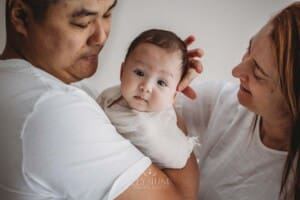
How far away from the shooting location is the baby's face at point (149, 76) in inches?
31.3

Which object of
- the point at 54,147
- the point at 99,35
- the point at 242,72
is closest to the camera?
the point at 54,147

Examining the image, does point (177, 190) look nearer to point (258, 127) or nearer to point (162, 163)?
point (162, 163)

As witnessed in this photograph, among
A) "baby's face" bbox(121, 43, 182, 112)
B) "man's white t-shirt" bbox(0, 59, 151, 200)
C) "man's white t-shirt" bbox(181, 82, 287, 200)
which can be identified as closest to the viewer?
"man's white t-shirt" bbox(0, 59, 151, 200)

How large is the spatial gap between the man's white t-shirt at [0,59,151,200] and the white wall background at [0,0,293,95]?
15 cm

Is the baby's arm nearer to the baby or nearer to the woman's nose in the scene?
the baby

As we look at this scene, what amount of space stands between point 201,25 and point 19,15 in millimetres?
392

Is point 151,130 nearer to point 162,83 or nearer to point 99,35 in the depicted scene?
point 162,83

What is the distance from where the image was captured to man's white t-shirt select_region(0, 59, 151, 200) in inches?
27.3

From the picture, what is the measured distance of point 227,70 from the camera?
3.35 feet

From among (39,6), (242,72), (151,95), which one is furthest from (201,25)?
(39,6)

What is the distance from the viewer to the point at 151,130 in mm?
811

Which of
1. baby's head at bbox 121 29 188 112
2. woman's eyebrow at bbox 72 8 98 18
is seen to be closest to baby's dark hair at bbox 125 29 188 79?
baby's head at bbox 121 29 188 112

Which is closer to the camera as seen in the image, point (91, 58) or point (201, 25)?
point (91, 58)

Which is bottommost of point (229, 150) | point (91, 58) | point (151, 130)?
point (229, 150)
